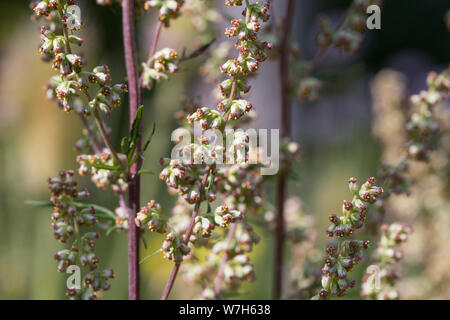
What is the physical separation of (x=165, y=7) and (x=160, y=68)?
0.14 m

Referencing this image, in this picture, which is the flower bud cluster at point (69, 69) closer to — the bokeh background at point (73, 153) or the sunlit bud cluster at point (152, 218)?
the sunlit bud cluster at point (152, 218)

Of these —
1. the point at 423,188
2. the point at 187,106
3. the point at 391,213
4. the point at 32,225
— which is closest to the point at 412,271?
the point at 391,213

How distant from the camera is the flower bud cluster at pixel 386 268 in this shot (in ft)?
5.00

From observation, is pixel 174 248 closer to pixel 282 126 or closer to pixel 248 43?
pixel 248 43

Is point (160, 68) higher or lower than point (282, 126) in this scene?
higher

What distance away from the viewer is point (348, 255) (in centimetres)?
118

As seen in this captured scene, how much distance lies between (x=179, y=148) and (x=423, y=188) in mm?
1411

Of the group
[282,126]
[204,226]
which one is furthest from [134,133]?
[282,126]

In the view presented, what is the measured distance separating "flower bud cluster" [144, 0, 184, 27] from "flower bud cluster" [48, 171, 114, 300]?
427 mm

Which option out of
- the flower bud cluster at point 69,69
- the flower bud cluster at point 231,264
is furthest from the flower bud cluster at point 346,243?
the flower bud cluster at point 69,69

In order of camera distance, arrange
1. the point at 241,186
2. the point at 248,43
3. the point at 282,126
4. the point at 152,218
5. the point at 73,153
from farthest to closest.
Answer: the point at 73,153 < the point at 282,126 < the point at 241,186 < the point at 152,218 < the point at 248,43

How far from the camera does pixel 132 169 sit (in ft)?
4.29

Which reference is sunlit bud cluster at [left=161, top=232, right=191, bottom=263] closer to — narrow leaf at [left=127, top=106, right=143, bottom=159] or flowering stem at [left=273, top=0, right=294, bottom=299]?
narrow leaf at [left=127, top=106, right=143, bottom=159]
